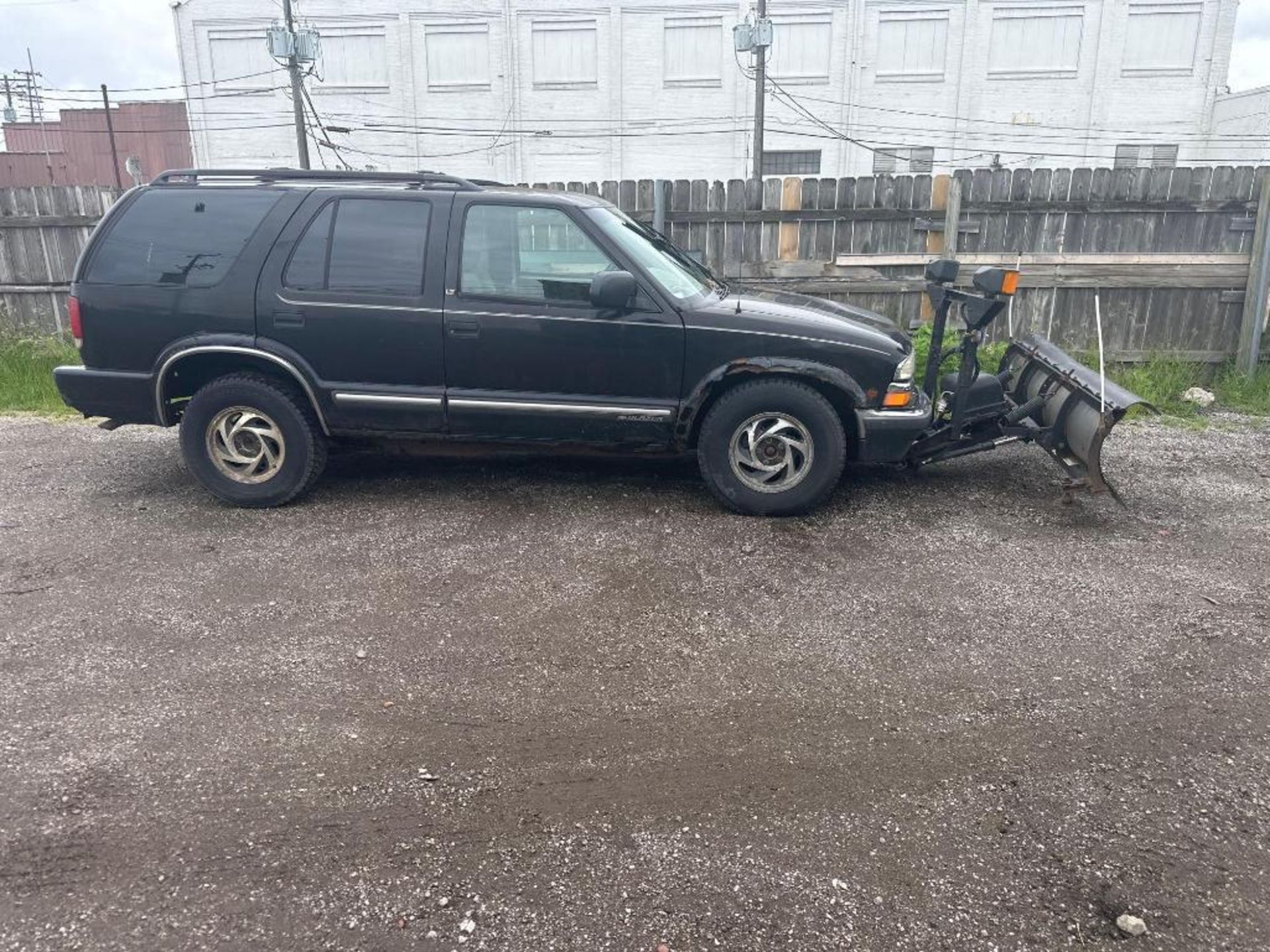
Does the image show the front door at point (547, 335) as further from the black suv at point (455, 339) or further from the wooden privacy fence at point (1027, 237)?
the wooden privacy fence at point (1027, 237)

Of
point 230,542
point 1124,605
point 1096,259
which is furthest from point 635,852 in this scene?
point 1096,259

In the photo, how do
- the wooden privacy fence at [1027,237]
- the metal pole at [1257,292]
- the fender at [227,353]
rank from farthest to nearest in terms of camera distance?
the wooden privacy fence at [1027,237], the metal pole at [1257,292], the fender at [227,353]

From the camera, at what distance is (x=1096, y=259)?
900 centimetres

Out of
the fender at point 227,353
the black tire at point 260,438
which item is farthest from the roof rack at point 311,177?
the black tire at point 260,438

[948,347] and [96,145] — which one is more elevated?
[96,145]

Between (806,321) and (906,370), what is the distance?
62 centimetres

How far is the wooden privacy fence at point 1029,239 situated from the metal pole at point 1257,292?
1.8 inches

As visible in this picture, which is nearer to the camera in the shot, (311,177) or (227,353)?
(227,353)

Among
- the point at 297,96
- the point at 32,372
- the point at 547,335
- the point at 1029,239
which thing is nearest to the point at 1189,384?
the point at 1029,239

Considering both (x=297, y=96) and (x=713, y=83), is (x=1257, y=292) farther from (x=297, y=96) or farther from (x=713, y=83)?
(x=713, y=83)

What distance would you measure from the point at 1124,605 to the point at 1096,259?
19.2 ft

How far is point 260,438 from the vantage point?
5.46m

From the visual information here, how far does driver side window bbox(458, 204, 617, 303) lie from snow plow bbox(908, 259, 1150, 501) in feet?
6.92

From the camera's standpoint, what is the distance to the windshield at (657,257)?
17.4 feet
